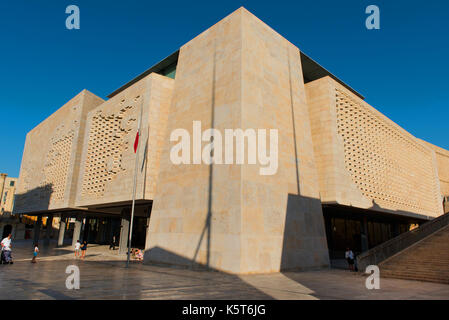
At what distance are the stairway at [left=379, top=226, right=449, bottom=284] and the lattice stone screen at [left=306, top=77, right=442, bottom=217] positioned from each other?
248 inches

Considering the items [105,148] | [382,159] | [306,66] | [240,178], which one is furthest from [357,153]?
[105,148]

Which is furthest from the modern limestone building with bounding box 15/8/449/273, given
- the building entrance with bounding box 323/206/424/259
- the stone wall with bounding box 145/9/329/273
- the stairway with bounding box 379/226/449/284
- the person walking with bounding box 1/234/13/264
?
the person walking with bounding box 1/234/13/264

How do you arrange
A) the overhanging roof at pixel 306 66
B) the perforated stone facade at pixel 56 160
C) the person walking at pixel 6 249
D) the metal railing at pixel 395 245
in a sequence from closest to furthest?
the person walking at pixel 6 249 → the metal railing at pixel 395 245 → the overhanging roof at pixel 306 66 → the perforated stone facade at pixel 56 160

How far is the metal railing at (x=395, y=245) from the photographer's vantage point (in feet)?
60.7

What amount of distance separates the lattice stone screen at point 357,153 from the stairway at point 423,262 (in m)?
6.31

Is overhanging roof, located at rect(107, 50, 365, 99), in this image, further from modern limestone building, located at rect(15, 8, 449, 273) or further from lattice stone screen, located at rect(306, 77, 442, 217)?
lattice stone screen, located at rect(306, 77, 442, 217)

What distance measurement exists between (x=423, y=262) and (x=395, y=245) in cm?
370

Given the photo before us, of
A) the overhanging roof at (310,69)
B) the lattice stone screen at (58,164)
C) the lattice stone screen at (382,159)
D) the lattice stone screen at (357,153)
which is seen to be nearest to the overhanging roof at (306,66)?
the overhanging roof at (310,69)

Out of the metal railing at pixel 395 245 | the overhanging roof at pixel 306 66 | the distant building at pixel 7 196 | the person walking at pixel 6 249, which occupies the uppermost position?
the overhanging roof at pixel 306 66

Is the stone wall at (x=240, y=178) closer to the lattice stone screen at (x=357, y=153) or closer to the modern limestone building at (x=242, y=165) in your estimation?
the modern limestone building at (x=242, y=165)

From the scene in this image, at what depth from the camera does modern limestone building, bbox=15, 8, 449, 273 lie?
17.0m

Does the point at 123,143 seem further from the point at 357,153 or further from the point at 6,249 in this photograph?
the point at 357,153
